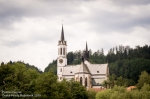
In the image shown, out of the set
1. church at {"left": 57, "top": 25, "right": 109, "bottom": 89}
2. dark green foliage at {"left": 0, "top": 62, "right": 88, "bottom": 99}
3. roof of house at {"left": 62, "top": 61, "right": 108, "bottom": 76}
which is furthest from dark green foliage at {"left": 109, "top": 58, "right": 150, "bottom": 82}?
dark green foliage at {"left": 0, "top": 62, "right": 88, "bottom": 99}

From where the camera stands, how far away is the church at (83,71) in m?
120

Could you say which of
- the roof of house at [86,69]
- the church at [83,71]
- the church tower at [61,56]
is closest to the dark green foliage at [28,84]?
the church at [83,71]

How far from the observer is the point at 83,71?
120000 millimetres

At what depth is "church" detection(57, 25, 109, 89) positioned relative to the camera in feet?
394

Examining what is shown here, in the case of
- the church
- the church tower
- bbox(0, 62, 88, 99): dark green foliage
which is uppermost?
the church tower

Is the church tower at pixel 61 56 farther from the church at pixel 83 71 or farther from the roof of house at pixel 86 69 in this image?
the roof of house at pixel 86 69

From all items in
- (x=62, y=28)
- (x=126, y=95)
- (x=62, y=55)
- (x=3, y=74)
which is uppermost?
(x=62, y=28)

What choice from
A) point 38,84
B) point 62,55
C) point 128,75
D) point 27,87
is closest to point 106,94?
point 38,84

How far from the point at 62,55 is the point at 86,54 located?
36.0ft

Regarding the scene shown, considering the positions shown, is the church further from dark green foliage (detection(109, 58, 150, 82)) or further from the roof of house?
dark green foliage (detection(109, 58, 150, 82))

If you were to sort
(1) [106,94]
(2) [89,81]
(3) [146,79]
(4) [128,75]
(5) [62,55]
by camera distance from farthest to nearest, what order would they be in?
1. (4) [128,75]
2. (5) [62,55]
3. (2) [89,81]
4. (3) [146,79]
5. (1) [106,94]

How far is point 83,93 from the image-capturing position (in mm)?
84062

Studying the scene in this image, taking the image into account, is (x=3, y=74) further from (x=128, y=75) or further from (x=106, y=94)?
(x=128, y=75)

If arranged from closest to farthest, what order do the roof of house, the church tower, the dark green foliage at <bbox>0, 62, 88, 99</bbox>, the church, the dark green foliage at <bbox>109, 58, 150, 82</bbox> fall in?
the dark green foliage at <bbox>0, 62, 88, 99</bbox>, the church, the roof of house, the church tower, the dark green foliage at <bbox>109, 58, 150, 82</bbox>
